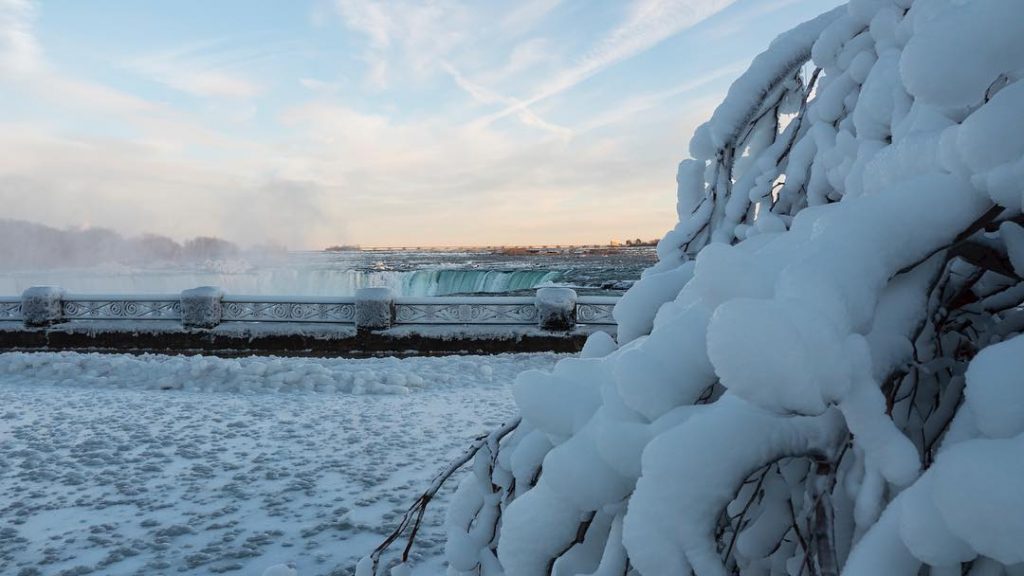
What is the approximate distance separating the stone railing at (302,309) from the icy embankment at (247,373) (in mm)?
1833

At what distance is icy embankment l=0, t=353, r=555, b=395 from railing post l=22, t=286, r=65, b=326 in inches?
87.8

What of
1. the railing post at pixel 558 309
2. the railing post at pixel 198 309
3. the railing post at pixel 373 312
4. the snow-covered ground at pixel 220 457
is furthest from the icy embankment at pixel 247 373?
the railing post at pixel 198 309

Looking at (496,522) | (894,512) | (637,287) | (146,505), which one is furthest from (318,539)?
(894,512)

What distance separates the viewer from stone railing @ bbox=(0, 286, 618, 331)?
13.5 metres

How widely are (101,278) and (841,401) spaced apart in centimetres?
7119

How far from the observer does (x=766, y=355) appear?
73 centimetres

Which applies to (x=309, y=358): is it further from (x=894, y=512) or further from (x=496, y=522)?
(x=894, y=512)

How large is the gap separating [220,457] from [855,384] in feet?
22.0

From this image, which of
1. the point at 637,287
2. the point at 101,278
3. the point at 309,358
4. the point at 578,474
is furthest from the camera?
the point at 101,278

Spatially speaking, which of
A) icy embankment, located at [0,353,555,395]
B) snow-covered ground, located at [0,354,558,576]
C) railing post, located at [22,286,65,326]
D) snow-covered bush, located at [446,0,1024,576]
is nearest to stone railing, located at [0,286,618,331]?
railing post, located at [22,286,65,326]

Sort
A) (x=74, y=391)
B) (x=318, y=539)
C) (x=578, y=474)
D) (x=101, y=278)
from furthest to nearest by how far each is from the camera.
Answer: (x=101, y=278)
(x=74, y=391)
(x=318, y=539)
(x=578, y=474)

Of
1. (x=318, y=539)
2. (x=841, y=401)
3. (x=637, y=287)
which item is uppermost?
(x=637, y=287)

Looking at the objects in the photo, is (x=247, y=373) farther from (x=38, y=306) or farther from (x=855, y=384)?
(x=855, y=384)

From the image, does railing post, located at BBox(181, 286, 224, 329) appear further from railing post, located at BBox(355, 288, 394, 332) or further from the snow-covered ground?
railing post, located at BBox(355, 288, 394, 332)
